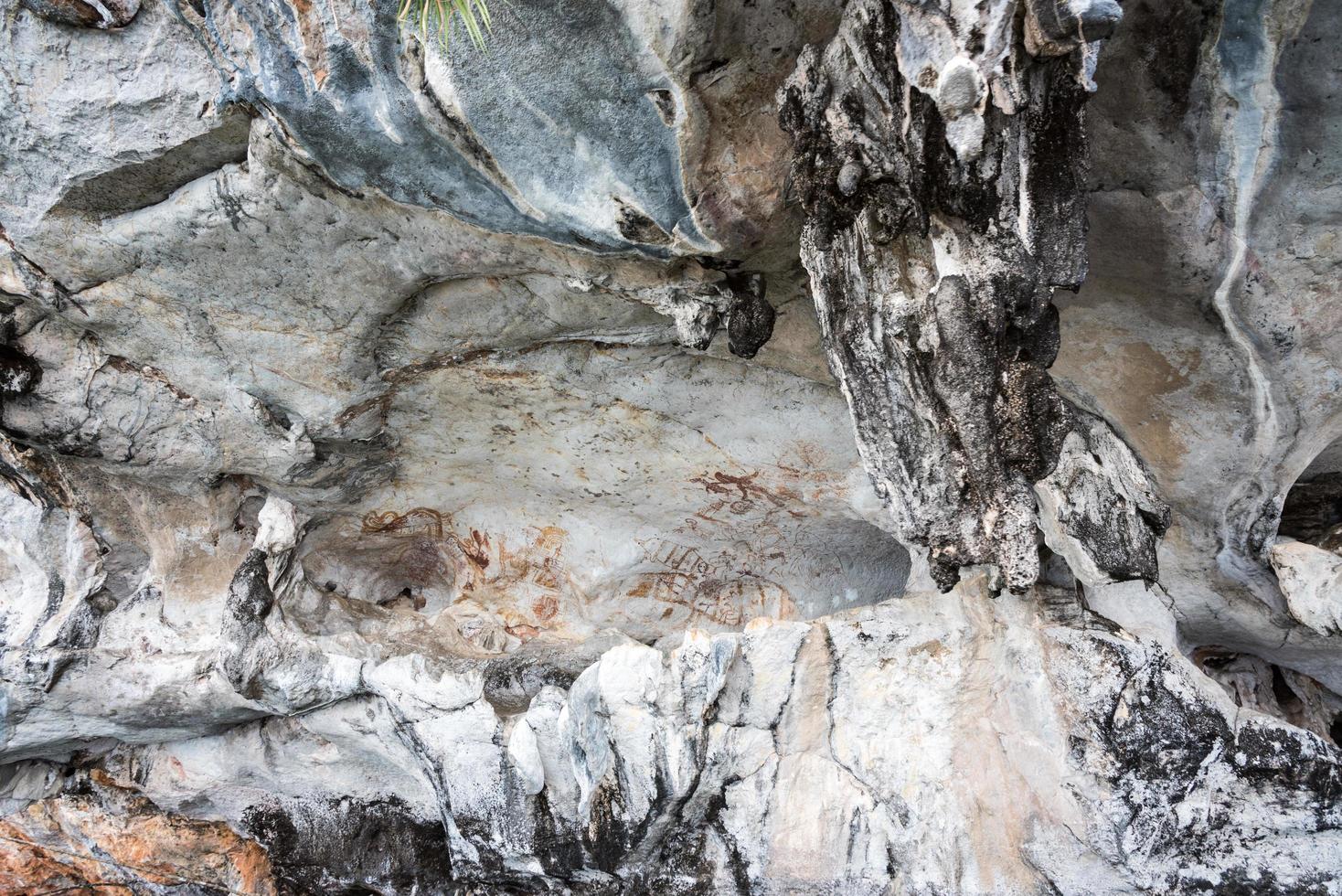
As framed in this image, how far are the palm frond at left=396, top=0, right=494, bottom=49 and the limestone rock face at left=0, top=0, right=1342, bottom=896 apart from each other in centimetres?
5

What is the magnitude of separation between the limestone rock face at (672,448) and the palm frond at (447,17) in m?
0.05

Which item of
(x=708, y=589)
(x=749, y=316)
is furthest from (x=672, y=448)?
(x=749, y=316)

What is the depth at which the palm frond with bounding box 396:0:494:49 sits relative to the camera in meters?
1.97

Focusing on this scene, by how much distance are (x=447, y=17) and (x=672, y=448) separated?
6.15 ft

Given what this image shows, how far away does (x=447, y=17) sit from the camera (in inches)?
80.4

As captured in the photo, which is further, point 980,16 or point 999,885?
point 999,885

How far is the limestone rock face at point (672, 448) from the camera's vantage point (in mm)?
2137

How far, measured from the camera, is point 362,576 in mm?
4156

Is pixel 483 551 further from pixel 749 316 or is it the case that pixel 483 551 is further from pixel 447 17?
pixel 447 17

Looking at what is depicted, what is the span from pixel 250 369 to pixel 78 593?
1.16m

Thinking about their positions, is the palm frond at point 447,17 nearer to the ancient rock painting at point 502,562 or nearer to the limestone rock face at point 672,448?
the limestone rock face at point 672,448

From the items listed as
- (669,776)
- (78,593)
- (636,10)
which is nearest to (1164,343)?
(636,10)

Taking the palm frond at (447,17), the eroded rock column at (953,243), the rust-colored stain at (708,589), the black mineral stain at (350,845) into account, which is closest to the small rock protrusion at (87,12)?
the palm frond at (447,17)

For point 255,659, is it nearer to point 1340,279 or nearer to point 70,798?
point 70,798
